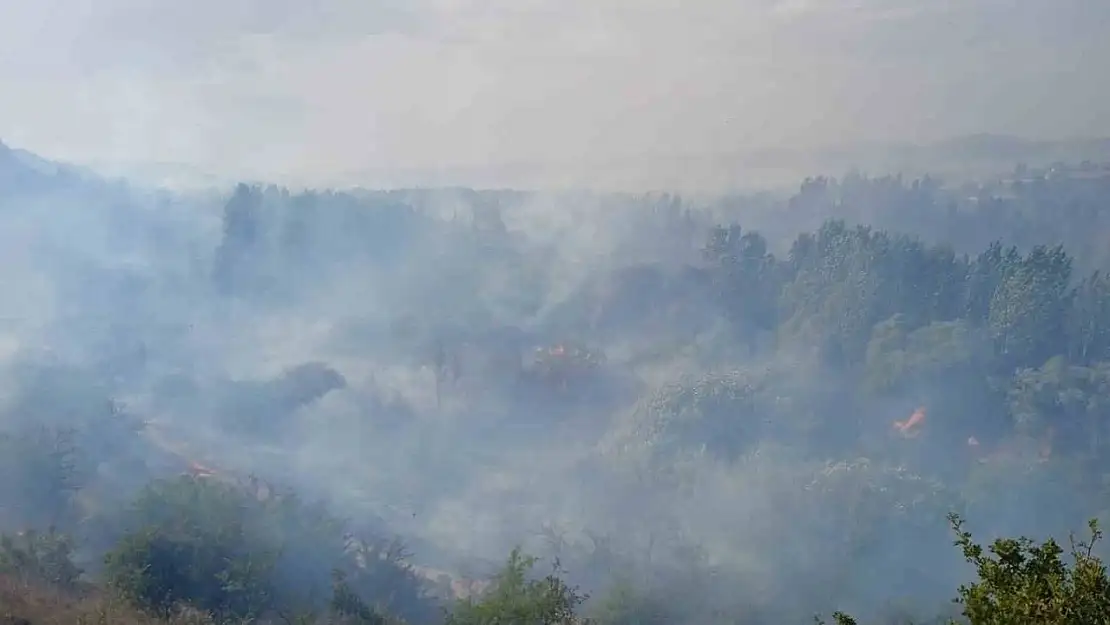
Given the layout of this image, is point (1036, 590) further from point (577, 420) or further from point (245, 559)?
point (577, 420)

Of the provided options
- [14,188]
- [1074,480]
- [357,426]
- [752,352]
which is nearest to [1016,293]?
[1074,480]

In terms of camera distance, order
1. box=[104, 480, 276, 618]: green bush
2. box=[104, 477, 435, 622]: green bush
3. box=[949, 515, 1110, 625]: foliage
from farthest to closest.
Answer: box=[104, 477, 435, 622]: green bush, box=[104, 480, 276, 618]: green bush, box=[949, 515, 1110, 625]: foliage

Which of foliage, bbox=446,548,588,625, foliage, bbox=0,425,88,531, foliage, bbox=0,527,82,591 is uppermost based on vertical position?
foliage, bbox=0,425,88,531

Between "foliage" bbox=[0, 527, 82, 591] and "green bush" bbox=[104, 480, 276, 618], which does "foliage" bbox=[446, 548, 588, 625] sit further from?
"foliage" bbox=[0, 527, 82, 591]

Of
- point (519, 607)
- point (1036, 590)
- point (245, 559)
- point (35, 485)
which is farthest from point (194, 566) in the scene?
point (1036, 590)

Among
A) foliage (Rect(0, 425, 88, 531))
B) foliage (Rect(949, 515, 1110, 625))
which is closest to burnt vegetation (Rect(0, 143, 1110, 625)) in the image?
foliage (Rect(0, 425, 88, 531))

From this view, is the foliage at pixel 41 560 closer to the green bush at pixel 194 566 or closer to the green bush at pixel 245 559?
the green bush at pixel 194 566

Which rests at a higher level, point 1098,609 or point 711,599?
point 711,599

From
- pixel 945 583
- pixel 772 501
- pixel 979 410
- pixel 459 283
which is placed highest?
pixel 459 283

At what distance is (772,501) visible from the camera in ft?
99.9

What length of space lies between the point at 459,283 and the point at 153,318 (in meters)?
12.0

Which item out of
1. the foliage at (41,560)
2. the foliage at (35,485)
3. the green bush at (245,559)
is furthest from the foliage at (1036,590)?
the foliage at (35,485)

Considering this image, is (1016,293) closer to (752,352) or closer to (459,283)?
(752,352)

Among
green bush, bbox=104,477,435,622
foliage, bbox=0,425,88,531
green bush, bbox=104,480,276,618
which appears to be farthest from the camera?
A: foliage, bbox=0,425,88,531
